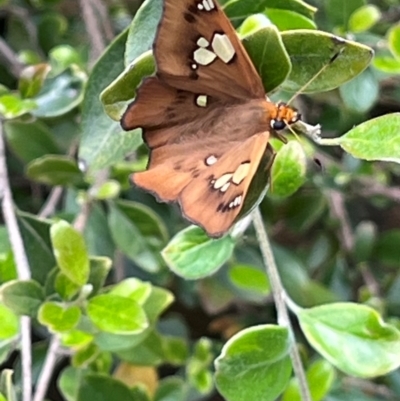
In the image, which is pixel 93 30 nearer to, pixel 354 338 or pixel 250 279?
pixel 250 279

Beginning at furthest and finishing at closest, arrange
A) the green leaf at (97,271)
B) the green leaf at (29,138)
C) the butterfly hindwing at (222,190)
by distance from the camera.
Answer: the green leaf at (29,138) < the green leaf at (97,271) < the butterfly hindwing at (222,190)

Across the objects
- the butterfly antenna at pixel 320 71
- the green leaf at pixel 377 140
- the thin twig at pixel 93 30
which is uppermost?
the butterfly antenna at pixel 320 71

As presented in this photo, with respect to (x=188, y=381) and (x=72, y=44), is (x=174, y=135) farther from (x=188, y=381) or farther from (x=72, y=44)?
(x=72, y=44)

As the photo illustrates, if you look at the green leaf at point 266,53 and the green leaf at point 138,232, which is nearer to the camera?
the green leaf at point 266,53

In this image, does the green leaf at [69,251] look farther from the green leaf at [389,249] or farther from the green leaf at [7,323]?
the green leaf at [389,249]

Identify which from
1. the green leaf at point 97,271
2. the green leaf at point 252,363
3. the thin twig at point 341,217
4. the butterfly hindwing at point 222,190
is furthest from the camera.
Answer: the thin twig at point 341,217

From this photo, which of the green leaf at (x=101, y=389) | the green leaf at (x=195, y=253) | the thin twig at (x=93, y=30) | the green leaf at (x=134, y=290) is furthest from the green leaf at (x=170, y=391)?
the thin twig at (x=93, y=30)

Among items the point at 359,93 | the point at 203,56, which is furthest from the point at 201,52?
the point at 359,93
